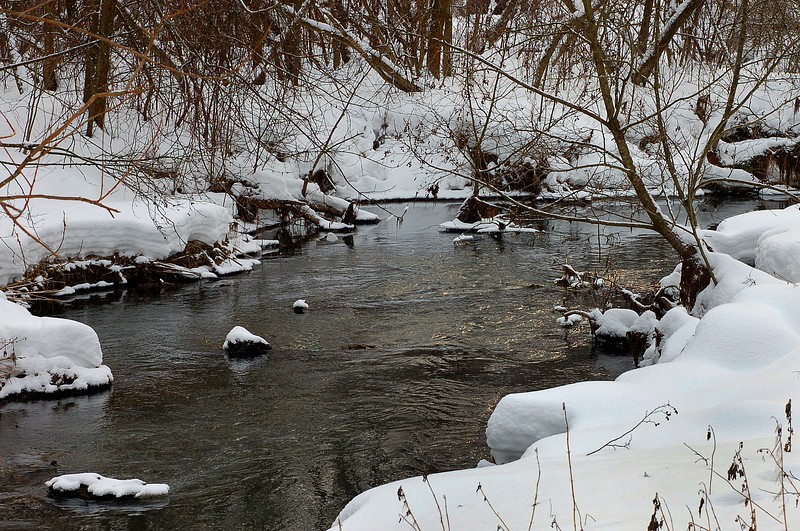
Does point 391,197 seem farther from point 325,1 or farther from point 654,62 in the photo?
point 654,62

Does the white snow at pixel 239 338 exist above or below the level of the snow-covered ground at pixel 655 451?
below

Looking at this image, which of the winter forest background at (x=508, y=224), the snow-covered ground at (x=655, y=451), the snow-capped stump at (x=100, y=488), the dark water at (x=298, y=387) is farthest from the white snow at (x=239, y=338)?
the snow-covered ground at (x=655, y=451)

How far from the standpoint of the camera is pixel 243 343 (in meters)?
10.3

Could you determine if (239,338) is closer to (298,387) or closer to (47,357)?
(298,387)

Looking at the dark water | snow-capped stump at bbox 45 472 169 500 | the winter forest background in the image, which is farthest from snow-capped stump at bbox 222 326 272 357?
snow-capped stump at bbox 45 472 169 500

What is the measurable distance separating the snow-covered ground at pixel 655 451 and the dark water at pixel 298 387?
4.11ft

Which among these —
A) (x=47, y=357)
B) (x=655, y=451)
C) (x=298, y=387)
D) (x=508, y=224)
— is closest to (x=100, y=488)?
(x=298, y=387)

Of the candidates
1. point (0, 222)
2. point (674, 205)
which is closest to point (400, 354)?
point (0, 222)

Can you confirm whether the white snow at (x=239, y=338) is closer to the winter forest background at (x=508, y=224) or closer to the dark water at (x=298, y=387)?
the dark water at (x=298, y=387)

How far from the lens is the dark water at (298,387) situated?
6535mm

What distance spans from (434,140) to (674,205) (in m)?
8.96

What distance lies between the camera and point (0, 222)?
13.5 m

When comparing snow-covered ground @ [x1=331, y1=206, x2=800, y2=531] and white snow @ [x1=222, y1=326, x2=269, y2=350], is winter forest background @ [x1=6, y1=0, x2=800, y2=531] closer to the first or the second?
snow-covered ground @ [x1=331, y1=206, x2=800, y2=531]

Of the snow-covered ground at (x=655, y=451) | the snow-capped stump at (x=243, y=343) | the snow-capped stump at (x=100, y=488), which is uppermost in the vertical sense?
the snow-covered ground at (x=655, y=451)
